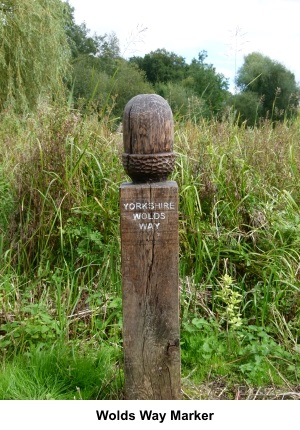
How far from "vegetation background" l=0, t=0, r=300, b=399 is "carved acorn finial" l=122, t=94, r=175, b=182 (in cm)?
95

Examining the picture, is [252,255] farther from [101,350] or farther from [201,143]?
[101,350]

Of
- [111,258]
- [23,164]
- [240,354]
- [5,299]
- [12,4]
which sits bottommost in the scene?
[240,354]

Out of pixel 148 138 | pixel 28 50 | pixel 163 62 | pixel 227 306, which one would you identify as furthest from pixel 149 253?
pixel 163 62

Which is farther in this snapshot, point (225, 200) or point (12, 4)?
point (12, 4)

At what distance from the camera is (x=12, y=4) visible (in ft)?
39.4

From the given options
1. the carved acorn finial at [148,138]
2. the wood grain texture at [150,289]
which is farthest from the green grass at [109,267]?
the carved acorn finial at [148,138]

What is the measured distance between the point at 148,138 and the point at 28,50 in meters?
10.8

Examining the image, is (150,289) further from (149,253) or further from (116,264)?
(116,264)

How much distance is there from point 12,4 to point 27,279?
10.4 meters

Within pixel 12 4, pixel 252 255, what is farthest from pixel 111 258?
pixel 12 4

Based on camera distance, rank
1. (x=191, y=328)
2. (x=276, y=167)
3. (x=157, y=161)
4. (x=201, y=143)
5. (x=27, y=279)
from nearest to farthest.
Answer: (x=157, y=161) < (x=191, y=328) < (x=27, y=279) < (x=201, y=143) < (x=276, y=167)

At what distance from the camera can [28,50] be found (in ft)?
39.2

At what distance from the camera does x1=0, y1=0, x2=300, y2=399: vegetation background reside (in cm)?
269

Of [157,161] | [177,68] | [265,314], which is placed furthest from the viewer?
[177,68]
